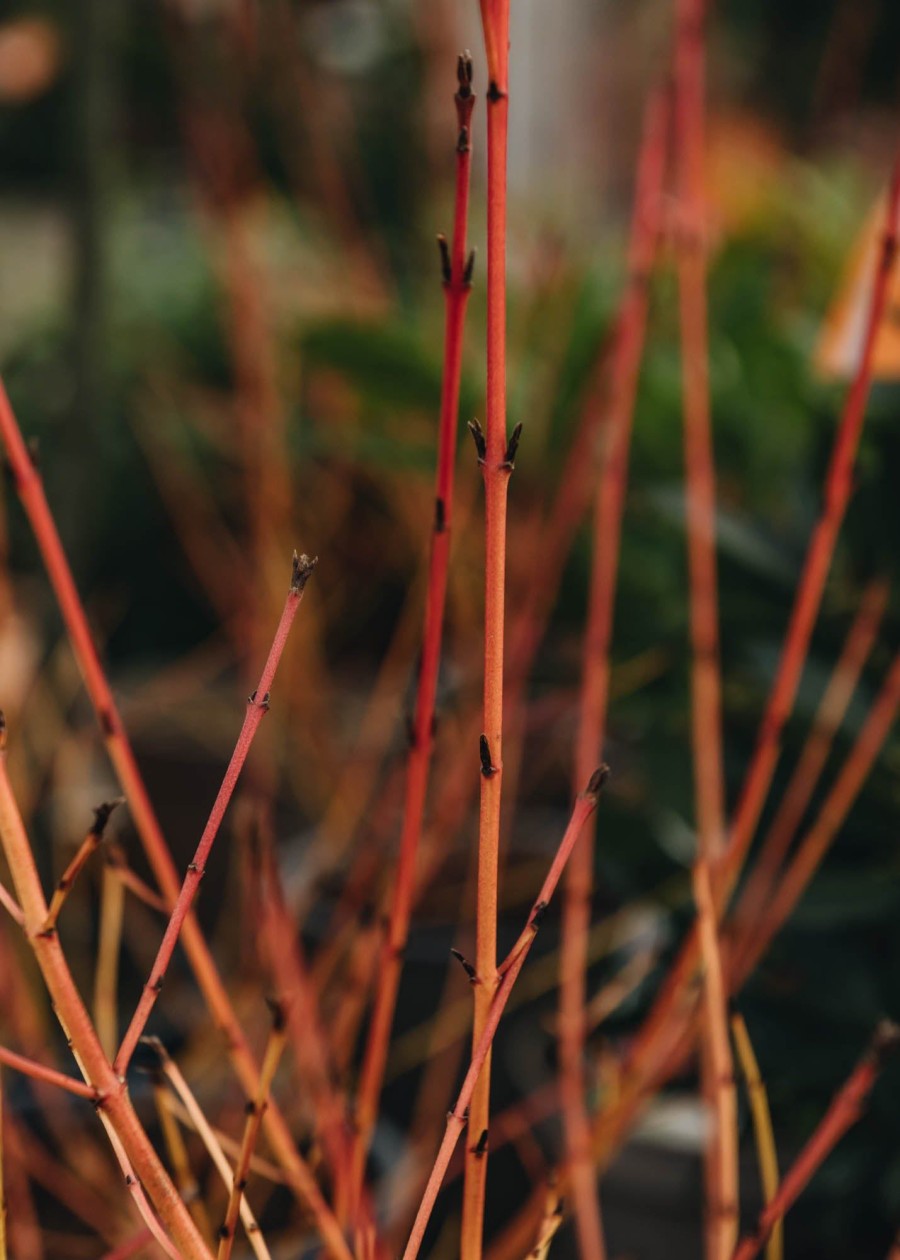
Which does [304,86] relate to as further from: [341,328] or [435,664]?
[435,664]

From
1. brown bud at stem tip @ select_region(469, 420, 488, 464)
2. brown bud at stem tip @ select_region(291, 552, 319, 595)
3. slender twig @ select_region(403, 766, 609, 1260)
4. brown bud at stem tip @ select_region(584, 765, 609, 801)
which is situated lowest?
slender twig @ select_region(403, 766, 609, 1260)

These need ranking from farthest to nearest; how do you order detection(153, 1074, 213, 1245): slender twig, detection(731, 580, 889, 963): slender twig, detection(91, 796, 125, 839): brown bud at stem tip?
detection(731, 580, 889, 963): slender twig < detection(153, 1074, 213, 1245): slender twig < detection(91, 796, 125, 839): brown bud at stem tip

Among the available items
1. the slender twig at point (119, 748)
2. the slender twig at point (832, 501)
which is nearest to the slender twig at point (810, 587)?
the slender twig at point (832, 501)

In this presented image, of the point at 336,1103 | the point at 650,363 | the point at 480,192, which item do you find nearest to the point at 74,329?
the point at 650,363

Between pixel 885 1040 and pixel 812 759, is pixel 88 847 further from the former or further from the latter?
pixel 812 759

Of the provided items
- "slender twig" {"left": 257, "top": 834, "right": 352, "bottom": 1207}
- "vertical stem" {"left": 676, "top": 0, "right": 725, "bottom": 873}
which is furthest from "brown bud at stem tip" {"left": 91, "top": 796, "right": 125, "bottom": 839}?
"vertical stem" {"left": 676, "top": 0, "right": 725, "bottom": 873}

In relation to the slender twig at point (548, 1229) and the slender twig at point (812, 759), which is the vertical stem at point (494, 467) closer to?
the slender twig at point (548, 1229)

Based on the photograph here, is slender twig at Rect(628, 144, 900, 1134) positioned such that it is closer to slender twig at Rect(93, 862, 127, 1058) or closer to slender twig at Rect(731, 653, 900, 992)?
slender twig at Rect(731, 653, 900, 992)
